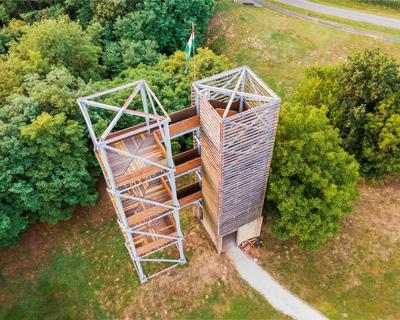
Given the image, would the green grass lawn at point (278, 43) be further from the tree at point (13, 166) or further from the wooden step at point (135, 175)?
the tree at point (13, 166)

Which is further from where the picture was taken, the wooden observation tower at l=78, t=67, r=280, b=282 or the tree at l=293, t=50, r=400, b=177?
the tree at l=293, t=50, r=400, b=177

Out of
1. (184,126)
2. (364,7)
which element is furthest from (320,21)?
(184,126)

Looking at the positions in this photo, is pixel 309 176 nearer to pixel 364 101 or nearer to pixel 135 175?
pixel 364 101

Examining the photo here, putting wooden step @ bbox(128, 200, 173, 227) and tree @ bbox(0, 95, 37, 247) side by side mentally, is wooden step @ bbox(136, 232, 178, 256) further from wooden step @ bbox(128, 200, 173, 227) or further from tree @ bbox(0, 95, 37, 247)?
tree @ bbox(0, 95, 37, 247)

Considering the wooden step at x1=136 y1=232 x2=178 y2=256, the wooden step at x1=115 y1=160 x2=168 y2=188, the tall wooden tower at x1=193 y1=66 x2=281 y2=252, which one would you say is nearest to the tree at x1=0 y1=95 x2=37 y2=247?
the wooden step at x1=136 y1=232 x2=178 y2=256

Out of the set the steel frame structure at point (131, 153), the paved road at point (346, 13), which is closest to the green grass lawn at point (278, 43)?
the paved road at point (346, 13)

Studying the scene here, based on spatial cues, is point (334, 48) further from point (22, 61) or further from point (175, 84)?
point (22, 61)
